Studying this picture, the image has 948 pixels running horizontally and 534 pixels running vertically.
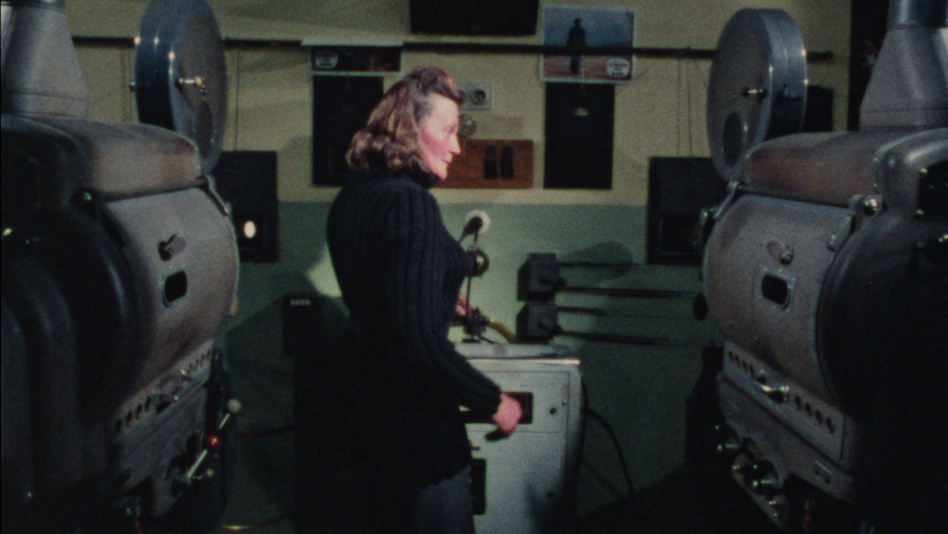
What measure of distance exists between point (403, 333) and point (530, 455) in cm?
131

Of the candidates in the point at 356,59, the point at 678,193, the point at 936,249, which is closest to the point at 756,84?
the point at 936,249

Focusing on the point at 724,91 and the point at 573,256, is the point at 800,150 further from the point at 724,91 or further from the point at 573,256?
the point at 573,256

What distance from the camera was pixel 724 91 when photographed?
2312 mm

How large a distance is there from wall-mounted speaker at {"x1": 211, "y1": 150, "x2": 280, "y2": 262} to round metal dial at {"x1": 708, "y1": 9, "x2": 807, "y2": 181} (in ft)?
6.14

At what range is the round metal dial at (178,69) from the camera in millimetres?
1950

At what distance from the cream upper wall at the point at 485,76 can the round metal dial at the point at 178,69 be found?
2.48ft

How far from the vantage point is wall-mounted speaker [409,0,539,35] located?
2936 mm

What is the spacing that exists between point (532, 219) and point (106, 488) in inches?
84.2

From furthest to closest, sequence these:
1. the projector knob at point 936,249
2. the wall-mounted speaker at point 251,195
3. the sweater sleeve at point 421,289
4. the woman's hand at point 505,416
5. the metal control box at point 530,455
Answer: the wall-mounted speaker at point 251,195, the metal control box at point 530,455, the woman's hand at point 505,416, the sweater sleeve at point 421,289, the projector knob at point 936,249

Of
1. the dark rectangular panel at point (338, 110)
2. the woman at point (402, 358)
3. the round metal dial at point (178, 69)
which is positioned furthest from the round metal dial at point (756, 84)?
the round metal dial at point (178, 69)

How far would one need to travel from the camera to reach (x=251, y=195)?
3.05 metres

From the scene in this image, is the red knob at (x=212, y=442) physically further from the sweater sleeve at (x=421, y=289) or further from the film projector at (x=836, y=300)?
the film projector at (x=836, y=300)

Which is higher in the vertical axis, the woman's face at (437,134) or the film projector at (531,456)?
the woman's face at (437,134)

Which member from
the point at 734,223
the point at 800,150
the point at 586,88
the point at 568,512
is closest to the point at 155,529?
the point at 568,512
